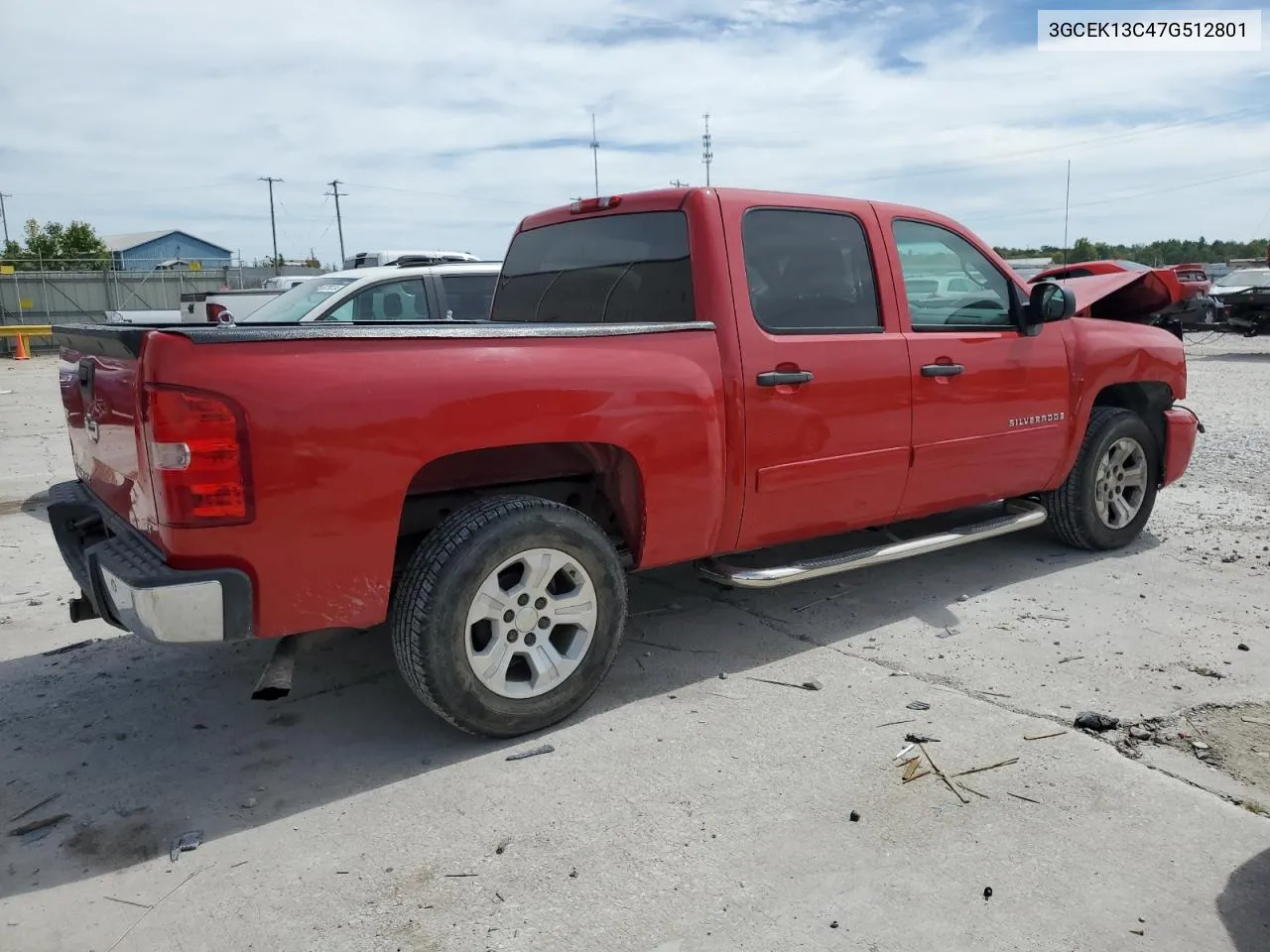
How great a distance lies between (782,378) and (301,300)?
558 cm

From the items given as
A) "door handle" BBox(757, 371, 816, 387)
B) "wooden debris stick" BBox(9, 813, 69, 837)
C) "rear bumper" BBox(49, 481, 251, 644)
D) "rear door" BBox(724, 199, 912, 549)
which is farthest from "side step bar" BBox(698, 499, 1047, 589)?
"wooden debris stick" BBox(9, 813, 69, 837)

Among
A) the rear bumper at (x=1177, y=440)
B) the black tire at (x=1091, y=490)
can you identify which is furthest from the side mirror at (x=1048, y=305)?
the rear bumper at (x=1177, y=440)

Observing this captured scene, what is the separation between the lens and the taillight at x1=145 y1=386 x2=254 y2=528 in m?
2.87

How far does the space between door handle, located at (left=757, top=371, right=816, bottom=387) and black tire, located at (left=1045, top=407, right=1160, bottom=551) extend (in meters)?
2.27

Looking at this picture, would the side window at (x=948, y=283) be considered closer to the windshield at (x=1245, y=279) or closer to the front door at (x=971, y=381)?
the front door at (x=971, y=381)

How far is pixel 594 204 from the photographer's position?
469cm

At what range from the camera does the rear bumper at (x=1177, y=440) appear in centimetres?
596

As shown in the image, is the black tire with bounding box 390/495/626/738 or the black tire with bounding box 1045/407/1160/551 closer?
the black tire with bounding box 390/495/626/738

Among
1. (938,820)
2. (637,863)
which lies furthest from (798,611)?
(637,863)

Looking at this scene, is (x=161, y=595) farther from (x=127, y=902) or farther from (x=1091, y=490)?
(x=1091, y=490)

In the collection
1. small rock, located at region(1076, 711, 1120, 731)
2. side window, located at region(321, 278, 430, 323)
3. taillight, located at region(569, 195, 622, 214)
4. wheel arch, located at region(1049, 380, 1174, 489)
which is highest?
taillight, located at region(569, 195, 622, 214)

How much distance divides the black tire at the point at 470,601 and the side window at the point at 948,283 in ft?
6.98

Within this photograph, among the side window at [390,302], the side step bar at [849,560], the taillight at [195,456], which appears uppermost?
the side window at [390,302]

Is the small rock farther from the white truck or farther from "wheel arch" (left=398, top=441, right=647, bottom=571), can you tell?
the white truck
